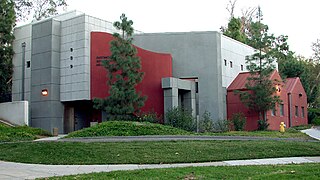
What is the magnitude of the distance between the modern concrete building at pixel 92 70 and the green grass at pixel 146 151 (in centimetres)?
1069

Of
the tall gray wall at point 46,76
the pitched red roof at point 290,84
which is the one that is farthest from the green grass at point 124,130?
the pitched red roof at point 290,84

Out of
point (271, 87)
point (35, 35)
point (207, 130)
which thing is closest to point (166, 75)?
point (207, 130)

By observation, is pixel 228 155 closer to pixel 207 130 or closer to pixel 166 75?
pixel 207 130

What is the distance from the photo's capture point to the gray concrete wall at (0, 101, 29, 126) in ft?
86.1

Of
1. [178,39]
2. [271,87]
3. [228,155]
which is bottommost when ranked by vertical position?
[228,155]

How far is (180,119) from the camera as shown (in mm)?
23969

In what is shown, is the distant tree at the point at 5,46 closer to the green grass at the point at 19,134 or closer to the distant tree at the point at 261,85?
the green grass at the point at 19,134

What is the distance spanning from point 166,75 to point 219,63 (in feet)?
13.6

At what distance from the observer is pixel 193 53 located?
1147 inches

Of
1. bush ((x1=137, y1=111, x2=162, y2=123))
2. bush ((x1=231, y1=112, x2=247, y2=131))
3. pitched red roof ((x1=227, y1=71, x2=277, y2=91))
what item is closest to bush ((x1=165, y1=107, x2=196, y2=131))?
bush ((x1=137, y1=111, x2=162, y2=123))

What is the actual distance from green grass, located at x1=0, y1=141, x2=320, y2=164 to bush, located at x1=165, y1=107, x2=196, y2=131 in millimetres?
7119

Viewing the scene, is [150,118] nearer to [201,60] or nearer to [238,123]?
[238,123]

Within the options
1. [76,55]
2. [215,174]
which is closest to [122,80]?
[76,55]

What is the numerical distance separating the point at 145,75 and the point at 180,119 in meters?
5.00
